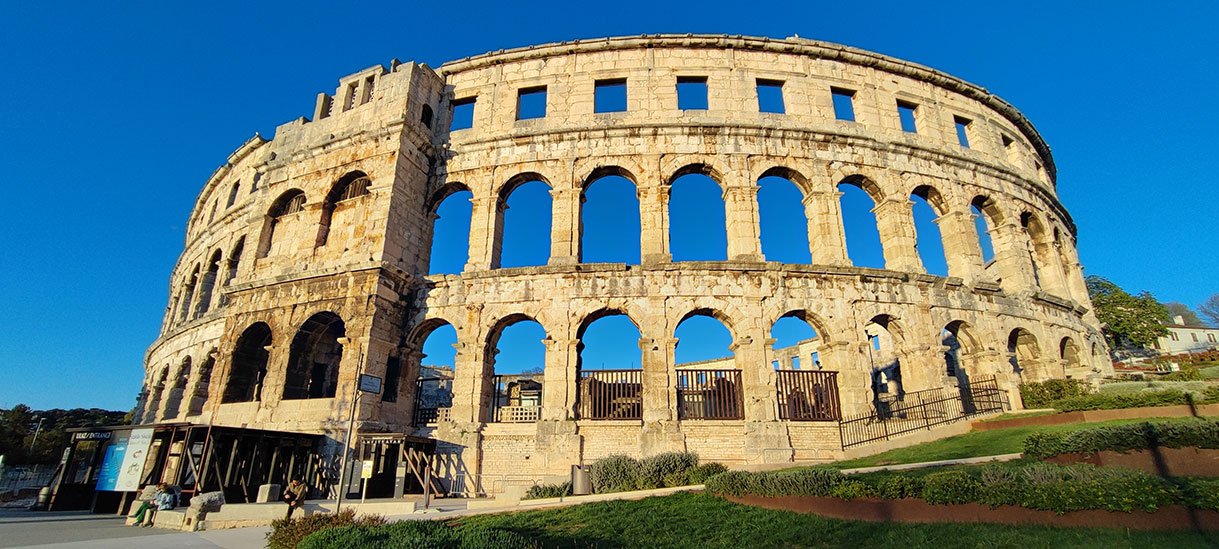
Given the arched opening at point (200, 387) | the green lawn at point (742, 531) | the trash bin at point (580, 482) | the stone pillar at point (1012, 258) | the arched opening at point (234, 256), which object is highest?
the arched opening at point (234, 256)

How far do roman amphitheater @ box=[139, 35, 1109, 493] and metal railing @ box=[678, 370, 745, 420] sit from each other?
71mm

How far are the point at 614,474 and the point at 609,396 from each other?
3061mm

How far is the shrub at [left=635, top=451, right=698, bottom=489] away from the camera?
46.3ft

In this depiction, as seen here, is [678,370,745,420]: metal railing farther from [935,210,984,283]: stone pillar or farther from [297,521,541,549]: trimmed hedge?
[297,521,541,549]: trimmed hedge

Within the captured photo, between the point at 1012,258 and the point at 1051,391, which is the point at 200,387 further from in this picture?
the point at 1012,258

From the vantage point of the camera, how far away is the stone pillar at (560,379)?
55.6 feet

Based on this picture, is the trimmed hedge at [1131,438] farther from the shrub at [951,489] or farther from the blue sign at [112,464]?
the blue sign at [112,464]

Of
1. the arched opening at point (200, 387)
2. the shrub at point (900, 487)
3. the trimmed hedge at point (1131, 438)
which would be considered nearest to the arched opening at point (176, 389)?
the arched opening at point (200, 387)

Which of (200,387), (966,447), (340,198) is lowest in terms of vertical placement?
(966,447)

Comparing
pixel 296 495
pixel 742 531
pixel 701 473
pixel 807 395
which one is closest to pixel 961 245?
pixel 807 395

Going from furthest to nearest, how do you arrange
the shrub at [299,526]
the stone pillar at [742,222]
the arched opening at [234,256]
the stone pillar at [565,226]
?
the arched opening at [234,256]
the stone pillar at [565,226]
the stone pillar at [742,222]
the shrub at [299,526]

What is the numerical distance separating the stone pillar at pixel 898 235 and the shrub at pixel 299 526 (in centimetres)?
1868

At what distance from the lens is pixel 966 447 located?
12.7 metres

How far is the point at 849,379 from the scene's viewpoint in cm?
1739
